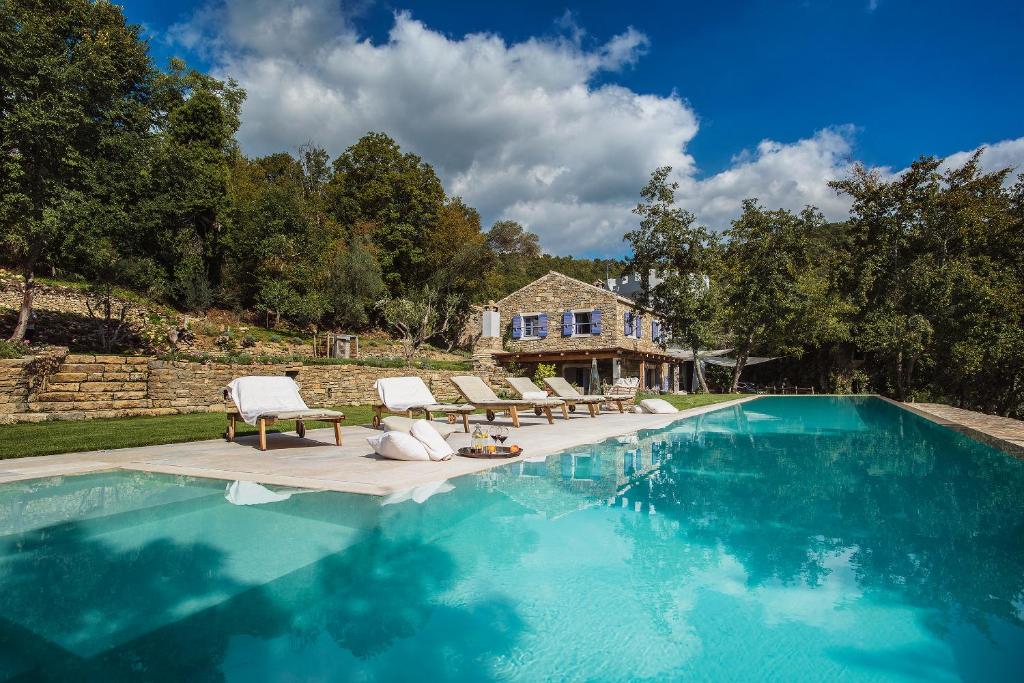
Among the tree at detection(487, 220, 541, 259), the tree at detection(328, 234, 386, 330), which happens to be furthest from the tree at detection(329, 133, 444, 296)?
the tree at detection(487, 220, 541, 259)

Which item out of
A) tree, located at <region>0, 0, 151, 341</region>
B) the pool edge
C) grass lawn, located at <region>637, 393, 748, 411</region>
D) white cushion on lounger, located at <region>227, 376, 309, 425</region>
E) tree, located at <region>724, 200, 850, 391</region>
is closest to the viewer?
the pool edge

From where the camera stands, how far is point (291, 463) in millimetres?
6074

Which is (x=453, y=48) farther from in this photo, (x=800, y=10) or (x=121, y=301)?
(x=121, y=301)

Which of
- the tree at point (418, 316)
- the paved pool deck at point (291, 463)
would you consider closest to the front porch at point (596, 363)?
the tree at point (418, 316)

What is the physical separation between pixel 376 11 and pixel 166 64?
17447 millimetres

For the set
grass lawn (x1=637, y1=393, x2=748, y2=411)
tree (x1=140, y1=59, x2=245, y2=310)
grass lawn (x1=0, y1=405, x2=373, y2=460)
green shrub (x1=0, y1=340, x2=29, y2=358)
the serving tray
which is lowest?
grass lawn (x1=637, y1=393, x2=748, y2=411)

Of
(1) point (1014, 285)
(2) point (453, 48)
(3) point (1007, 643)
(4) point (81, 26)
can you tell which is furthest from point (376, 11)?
(1) point (1014, 285)

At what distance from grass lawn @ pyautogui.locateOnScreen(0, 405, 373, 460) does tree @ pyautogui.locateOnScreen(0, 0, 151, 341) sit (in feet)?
16.7

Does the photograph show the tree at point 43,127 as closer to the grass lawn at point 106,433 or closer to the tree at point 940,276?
the grass lawn at point 106,433

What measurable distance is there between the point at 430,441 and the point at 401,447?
Answer: 350 millimetres

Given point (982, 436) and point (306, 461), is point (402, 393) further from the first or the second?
point (982, 436)

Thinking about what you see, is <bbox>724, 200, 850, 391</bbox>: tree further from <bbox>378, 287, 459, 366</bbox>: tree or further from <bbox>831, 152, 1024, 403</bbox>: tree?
<bbox>378, 287, 459, 366</bbox>: tree

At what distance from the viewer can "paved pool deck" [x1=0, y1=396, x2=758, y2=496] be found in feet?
16.8

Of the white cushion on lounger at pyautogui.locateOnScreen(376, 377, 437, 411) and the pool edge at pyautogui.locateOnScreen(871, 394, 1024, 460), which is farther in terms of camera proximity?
the white cushion on lounger at pyautogui.locateOnScreen(376, 377, 437, 411)
